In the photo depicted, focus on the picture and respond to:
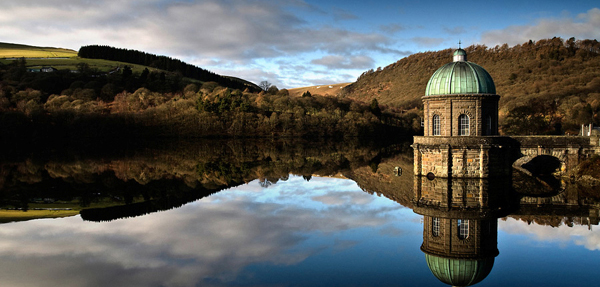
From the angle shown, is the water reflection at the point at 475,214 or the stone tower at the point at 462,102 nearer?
the water reflection at the point at 475,214

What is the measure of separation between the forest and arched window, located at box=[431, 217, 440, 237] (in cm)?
9088

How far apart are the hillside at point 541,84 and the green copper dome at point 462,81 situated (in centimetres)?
2470

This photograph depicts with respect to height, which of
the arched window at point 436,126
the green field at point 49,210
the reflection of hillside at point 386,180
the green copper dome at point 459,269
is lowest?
the green copper dome at point 459,269

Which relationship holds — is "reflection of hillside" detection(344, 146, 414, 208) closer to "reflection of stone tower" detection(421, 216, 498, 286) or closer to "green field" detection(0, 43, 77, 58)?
"reflection of stone tower" detection(421, 216, 498, 286)

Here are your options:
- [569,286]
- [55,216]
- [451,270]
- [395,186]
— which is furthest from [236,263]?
[395,186]

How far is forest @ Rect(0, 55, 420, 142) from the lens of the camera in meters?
98.6

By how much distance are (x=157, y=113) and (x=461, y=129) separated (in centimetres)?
8772

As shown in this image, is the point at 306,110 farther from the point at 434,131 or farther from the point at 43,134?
the point at 434,131

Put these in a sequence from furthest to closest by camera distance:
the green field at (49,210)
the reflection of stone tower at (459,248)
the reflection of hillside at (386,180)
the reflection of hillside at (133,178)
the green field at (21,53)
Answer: the green field at (21,53) < the reflection of hillside at (386,180) < the reflection of hillside at (133,178) < the green field at (49,210) < the reflection of stone tower at (459,248)

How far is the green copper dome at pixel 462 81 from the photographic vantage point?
110 feet

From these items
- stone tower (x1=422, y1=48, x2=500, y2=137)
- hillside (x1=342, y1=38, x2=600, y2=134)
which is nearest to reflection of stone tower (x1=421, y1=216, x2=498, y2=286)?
stone tower (x1=422, y1=48, x2=500, y2=137)

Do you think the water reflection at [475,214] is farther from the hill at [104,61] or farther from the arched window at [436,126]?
the hill at [104,61]

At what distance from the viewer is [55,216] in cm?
2366

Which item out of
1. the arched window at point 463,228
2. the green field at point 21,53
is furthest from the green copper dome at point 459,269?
the green field at point 21,53
